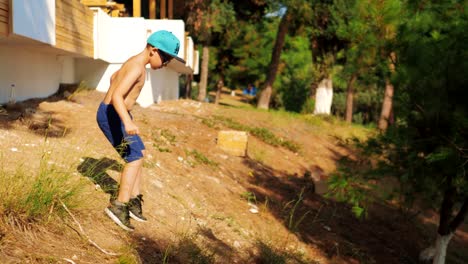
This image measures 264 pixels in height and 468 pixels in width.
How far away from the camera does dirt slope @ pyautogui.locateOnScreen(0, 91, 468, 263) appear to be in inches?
131

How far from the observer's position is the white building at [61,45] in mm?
6695

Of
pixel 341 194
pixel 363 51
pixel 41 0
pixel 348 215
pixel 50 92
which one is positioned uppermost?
pixel 41 0

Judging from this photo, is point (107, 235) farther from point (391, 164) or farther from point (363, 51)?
point (363, 51)

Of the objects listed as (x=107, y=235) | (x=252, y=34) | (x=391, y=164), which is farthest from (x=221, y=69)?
(x=107, y=235)

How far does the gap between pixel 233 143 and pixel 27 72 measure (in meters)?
4.08

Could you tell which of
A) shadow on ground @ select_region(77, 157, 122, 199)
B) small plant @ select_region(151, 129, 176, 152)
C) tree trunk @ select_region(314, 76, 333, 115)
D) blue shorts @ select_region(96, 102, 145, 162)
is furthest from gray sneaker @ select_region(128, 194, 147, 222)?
tree trunk @ select_region(314, 76, 333, 115)

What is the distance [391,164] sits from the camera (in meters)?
6.08

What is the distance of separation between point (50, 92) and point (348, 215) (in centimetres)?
629

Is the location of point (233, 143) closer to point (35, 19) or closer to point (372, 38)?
point (372, 38)

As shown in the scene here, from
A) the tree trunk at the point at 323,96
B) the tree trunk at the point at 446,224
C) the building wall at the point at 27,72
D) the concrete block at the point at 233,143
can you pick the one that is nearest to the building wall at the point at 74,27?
the building wall at the point at 27,72

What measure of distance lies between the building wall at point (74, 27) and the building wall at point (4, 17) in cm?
187

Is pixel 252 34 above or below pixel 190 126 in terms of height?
above

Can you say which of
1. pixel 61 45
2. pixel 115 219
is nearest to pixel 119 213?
pixel 115 219

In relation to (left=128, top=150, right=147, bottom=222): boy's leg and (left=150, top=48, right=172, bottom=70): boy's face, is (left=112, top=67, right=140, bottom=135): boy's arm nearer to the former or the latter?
(left=150, top=48, right=172, bottom=70): boy's face
